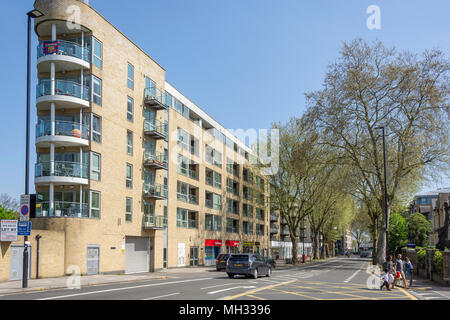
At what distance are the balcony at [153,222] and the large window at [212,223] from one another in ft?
51.1

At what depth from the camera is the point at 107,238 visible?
105 ft

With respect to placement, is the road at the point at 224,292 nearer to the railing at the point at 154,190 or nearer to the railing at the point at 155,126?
the railing at the point at 154,190

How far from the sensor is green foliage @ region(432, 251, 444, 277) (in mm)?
23781

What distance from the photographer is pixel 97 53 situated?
32531mm

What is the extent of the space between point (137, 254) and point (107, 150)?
30.8 ft

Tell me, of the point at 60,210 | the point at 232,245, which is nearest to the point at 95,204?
the point at 60,210

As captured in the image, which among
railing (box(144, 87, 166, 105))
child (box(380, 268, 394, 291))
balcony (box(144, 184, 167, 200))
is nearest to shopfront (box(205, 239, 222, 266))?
balcony (box(144, 184, 167, 200))

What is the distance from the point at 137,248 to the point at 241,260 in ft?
39.3

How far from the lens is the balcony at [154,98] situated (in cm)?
3853

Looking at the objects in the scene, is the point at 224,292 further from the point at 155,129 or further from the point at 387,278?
the point at 155,129

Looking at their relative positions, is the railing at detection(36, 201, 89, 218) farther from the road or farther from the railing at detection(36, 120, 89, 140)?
the road

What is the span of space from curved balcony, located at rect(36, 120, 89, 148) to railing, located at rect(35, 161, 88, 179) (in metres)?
1.44
